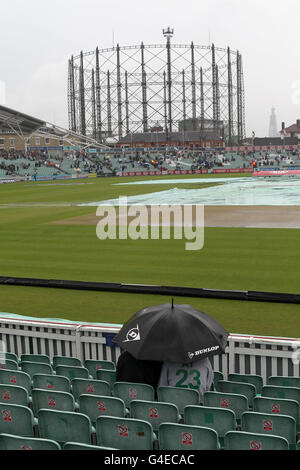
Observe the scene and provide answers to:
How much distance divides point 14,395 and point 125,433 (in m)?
1.83

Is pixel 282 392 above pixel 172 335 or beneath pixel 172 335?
beneath

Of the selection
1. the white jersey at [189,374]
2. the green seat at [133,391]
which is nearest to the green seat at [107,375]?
the green seat at [133,391]

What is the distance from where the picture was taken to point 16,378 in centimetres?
673

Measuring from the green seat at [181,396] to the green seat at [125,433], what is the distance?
0.96 metres

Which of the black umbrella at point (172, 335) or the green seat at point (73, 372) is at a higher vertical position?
the black umbrella at point (172, 335)

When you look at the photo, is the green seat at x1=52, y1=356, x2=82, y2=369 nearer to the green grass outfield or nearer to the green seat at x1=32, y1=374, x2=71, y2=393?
the green seat at x1=32, y1=374, x2=71, y2=393

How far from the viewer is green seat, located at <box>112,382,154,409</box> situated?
6000 millimetres

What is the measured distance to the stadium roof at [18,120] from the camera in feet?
219

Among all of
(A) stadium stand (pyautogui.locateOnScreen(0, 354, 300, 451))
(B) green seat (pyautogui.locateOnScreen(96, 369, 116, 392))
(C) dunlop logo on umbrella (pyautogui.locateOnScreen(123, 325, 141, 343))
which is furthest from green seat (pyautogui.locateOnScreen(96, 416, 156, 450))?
(B) green seat (pyautogui.locateOnScreen(96, 369, 116, 392))

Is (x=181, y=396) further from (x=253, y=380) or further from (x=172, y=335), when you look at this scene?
(x=253, y=380)

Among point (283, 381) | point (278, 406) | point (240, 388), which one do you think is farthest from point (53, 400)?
point (283, 381)

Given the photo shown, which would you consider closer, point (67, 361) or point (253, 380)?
point (253, 380)

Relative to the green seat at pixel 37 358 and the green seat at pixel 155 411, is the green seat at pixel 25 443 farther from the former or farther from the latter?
the green seat at pixel 37 358
